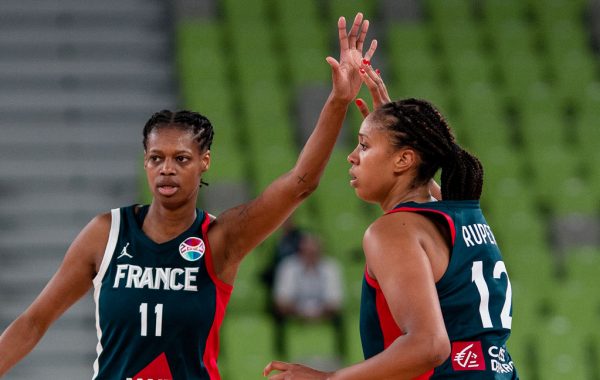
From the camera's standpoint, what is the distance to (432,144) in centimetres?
303

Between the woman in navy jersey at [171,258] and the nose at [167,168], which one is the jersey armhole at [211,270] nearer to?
the woman in navy jersey at [171,258]

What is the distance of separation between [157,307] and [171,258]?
0.59 feet

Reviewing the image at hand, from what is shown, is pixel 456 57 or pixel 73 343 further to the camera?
pixel 456 57

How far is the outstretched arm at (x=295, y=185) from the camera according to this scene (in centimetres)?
343

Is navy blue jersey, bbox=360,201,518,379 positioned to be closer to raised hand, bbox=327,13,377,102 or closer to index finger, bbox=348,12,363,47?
raised hand, bbox=327,13,377,102

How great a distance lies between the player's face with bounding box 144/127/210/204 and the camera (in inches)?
134

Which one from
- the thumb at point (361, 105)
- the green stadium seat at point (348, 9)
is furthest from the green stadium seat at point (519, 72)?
the thumb at point (361, 105)

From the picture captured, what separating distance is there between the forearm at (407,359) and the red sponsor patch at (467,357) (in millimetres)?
259

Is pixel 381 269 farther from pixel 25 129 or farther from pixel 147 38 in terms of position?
pixel 147 38

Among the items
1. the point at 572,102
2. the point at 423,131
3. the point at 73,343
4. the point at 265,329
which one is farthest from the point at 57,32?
the point at 423,131

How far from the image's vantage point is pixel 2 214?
8.96 meters

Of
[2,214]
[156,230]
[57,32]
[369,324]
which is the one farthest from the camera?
[57,32]

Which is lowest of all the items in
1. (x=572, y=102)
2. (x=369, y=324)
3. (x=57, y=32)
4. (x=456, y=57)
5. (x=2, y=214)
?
(x=369, y=324)

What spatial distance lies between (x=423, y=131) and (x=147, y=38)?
26.1ft
